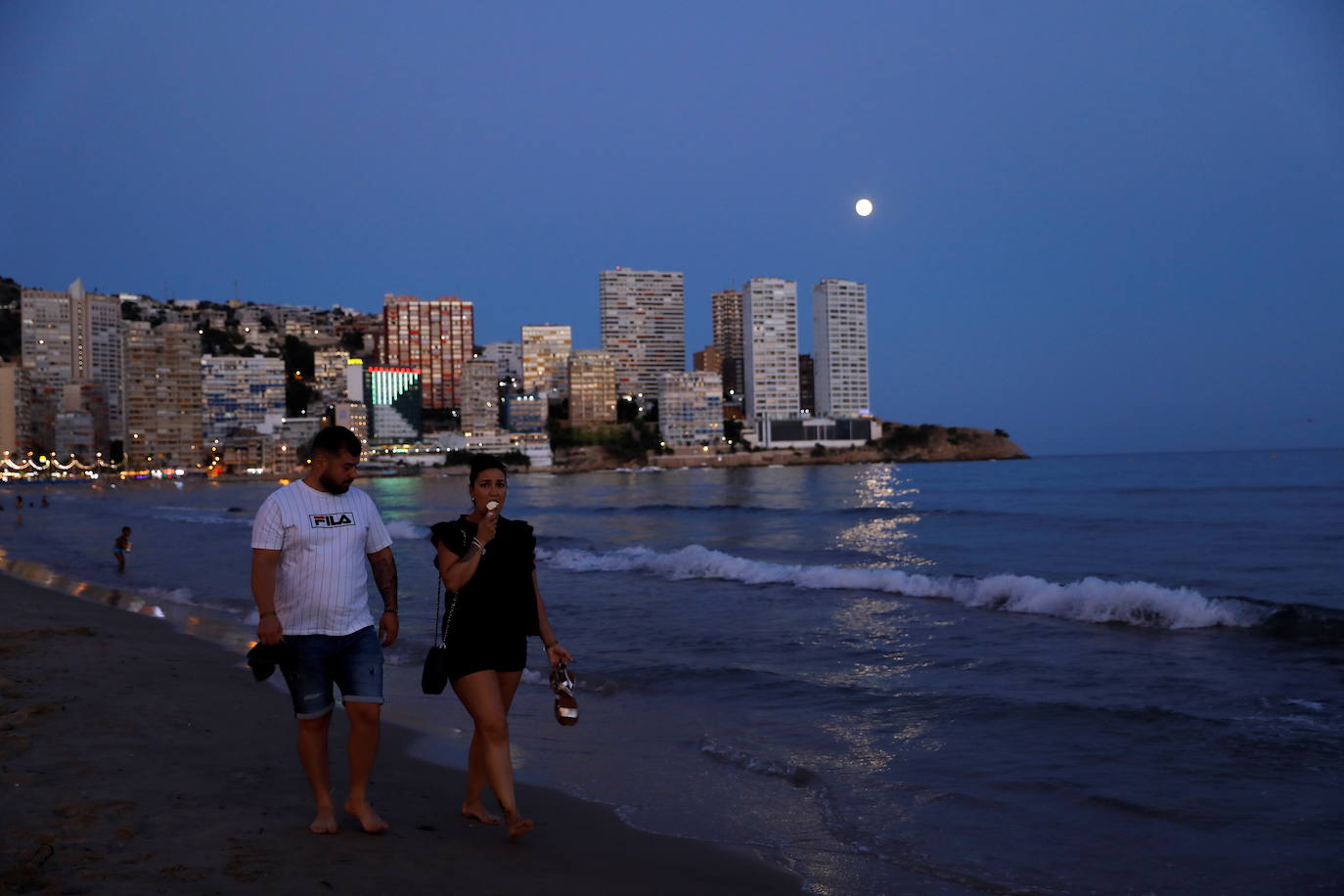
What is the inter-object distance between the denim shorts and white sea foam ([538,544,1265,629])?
8.87m

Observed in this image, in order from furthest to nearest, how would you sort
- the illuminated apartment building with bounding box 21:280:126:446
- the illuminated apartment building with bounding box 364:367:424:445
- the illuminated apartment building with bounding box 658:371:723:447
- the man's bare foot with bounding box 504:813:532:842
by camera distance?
the illuminated apartment building with bounding box 658:371:723:447 → the illuminated apartment building with bounding box 364:367:424:445 → the illuminated apartment building with bounding box 21:280:126:446 → the man's bare foot with bounding box 504:813:532:842

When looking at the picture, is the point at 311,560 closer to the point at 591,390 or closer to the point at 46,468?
the point at 46,468

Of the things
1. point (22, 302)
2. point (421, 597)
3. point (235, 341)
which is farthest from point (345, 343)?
point (421, 597)

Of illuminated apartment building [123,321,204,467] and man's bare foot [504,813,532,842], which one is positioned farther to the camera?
illuminated apartment building [123,321,204,467]

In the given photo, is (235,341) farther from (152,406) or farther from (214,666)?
(214,666)

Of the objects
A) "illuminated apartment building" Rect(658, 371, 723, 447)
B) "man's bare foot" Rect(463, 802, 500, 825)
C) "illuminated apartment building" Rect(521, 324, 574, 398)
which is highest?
"illuminated apartment building" Rect(521, 324, 574, 398)

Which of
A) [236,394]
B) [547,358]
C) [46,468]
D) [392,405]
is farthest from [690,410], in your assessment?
[46,468]

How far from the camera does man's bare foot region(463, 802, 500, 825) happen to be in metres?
4.11

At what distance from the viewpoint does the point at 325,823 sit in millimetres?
3709

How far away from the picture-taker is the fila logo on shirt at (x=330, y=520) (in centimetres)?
368

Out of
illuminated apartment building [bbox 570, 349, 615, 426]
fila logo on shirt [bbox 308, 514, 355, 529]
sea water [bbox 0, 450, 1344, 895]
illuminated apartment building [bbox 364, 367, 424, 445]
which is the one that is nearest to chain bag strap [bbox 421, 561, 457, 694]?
fila logo on shirt [bbox 308, 514, 355, 529]

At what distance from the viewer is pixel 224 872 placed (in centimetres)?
324

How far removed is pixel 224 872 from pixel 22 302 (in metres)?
179

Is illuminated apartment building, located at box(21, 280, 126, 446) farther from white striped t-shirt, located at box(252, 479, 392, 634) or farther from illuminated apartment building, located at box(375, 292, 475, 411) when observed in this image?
white striped t-shirt, located at box(252, 479, 392, 634)
